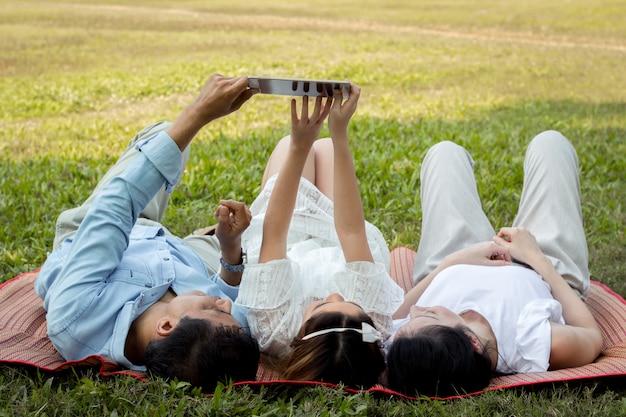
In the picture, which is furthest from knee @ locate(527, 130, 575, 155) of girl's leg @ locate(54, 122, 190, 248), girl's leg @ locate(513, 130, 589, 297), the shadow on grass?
girl's leg @ locate(54, 122, 190, 248)

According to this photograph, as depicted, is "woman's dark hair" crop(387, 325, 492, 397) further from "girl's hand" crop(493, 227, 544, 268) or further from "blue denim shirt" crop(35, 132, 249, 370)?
"blue denim shirt" crop(35, 132, 249, 370)

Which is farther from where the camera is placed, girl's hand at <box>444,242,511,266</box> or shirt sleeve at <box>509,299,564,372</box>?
girl's hand at <box>444,242,511,266</box>

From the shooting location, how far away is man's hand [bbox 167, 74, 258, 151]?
270 centimetres

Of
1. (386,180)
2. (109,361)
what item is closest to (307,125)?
(109,361)

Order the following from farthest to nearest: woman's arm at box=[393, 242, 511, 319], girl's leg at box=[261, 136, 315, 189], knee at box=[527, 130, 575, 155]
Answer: knee at box=[527, 130, 575, 155] → girl's leg at box=[261, 136, 315, 189] → woman's arm at box=[393, 242, 511, 319]

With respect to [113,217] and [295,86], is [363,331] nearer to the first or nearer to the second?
[295,86]

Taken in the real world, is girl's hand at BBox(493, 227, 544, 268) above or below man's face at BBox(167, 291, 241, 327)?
above

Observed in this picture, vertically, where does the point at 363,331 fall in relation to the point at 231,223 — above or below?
below

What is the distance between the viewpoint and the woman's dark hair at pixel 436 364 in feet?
8.75

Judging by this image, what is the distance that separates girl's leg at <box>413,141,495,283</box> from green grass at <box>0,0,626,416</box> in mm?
860

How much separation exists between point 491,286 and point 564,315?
1.06 ft

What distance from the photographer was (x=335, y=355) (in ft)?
8.84

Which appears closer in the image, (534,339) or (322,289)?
(534,339)

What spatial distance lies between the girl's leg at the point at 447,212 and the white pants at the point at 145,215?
104cm
